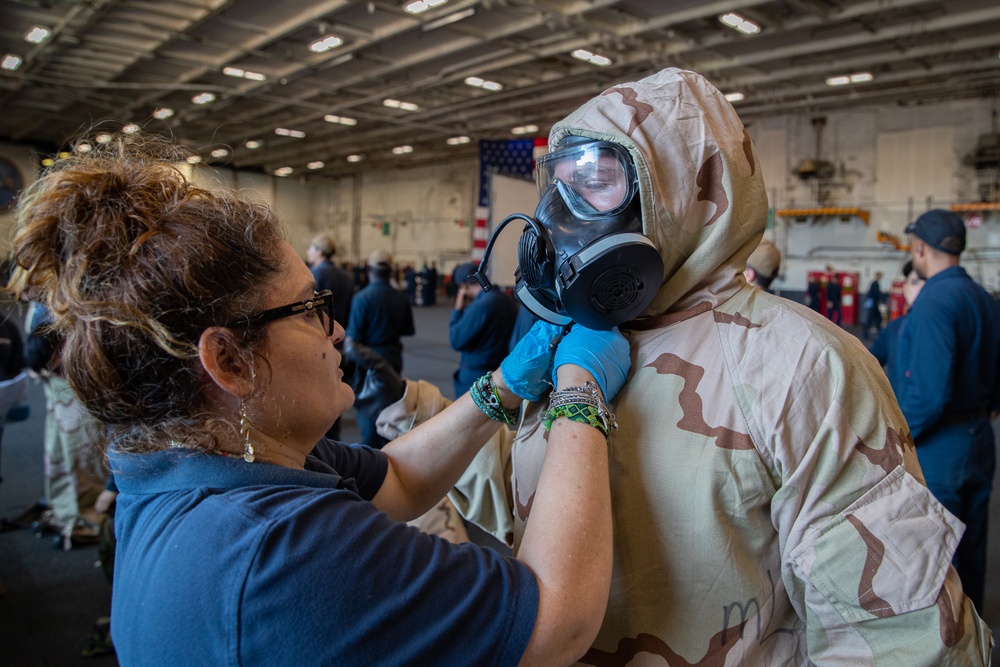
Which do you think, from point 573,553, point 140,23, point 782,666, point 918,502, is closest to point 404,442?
point 573,553

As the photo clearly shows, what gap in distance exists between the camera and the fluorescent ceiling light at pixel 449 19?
31.4ft

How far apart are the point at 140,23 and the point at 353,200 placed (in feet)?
56.1

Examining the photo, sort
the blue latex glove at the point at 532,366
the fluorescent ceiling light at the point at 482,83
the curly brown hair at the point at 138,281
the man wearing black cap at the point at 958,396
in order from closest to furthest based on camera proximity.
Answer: the curly brown hair at the point at 138,281
the blue latex glove at the point at 532,366
the man wearing black cap at the point at 958,396
the fluorescent ceiling light at the point at 482,83

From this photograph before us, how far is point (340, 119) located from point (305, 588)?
1802 cm

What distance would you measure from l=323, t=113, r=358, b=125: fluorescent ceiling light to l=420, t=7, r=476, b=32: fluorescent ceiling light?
7.16 meters

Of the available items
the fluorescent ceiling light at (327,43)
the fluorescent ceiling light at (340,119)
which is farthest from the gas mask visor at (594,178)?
the fluorescent ceiling light at (340,119)

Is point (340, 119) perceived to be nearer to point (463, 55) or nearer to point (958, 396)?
point (463, 55)

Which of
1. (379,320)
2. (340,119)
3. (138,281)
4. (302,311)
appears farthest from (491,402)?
(340,119)

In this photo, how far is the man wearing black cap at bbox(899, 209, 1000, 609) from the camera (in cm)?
270

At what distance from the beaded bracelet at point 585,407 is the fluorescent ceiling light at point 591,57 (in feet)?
37.4

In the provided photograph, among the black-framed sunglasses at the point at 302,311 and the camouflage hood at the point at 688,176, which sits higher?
the camouflage hood at the point at 688,176

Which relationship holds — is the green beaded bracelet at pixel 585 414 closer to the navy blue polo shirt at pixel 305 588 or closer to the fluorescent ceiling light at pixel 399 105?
the navy blue polo shirt at pixel 305 588

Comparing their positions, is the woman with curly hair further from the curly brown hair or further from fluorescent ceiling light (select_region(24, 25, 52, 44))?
fluorescent ceiling light (select_region(24, 25, 52, 44))

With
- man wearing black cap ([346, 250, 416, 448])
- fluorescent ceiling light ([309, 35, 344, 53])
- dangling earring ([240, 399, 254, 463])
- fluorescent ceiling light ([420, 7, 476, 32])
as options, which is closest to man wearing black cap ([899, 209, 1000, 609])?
dangling earring ([240, 399, 254, 463])
